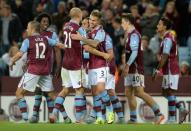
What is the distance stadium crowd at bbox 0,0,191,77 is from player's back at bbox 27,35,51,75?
4.62 meters

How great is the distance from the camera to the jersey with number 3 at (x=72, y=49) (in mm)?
20219

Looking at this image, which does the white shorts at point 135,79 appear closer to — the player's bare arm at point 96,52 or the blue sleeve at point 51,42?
the player's bare arm at point 96,52

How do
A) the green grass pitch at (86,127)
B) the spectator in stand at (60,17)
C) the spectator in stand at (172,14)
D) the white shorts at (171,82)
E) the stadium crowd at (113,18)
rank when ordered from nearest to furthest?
the green grass pitch at (86,127)
the white shorts at (171,82)
the stadium crowd at (113,18)
the spectator in stand at (172,14)
the spectator in stand at (60,17)

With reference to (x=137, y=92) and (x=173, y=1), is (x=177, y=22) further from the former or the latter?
(x=137, y=92)

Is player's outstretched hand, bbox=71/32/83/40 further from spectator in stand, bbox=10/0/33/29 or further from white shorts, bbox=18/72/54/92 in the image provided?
spectator in stand, bbox=10/0/33/29

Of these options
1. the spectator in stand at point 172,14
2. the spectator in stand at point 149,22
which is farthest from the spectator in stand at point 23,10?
the spectator in stand at point 172,14

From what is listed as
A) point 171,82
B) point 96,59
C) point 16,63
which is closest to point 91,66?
A: point 96,59

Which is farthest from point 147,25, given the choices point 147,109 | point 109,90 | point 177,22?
point 109,90

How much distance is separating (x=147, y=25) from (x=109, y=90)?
5.32 metres

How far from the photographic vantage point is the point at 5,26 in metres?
27.0

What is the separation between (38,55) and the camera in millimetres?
20531

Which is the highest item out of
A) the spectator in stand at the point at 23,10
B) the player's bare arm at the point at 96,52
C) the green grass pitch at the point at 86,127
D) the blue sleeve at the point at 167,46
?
the spectator in stand at the point at 23,10

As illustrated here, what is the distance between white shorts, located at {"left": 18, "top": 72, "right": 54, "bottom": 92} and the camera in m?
20.5

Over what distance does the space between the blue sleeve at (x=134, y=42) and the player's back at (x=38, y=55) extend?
1.75 meters
